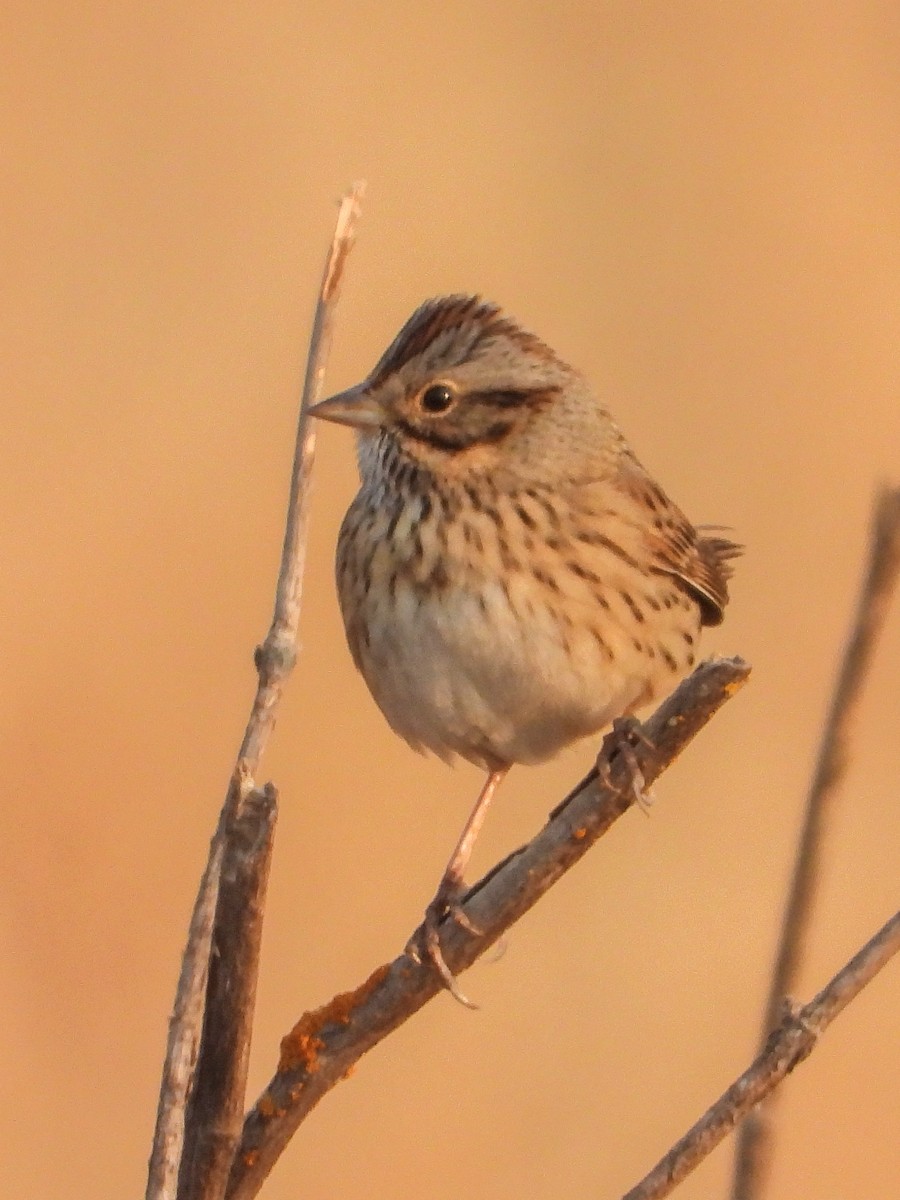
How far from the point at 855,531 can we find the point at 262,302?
1.74m

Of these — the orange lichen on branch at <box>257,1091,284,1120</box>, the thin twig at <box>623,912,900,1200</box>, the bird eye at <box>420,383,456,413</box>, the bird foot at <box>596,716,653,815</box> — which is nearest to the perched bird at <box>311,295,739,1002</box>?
the bird eye at <box>420,383,456,413</box>

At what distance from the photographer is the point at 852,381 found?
17.4 ft

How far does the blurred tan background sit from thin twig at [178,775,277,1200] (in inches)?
92.1

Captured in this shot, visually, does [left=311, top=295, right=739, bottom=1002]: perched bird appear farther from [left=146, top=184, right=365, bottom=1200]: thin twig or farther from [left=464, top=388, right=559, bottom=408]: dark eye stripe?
[left=146, top=184, right=365, bottom=1200]: thin twig

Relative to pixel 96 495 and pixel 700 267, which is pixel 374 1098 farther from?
pixel 700 267

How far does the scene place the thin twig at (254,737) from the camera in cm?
171

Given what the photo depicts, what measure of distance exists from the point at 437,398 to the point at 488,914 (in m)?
1.18

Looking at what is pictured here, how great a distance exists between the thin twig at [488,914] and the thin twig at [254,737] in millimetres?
288

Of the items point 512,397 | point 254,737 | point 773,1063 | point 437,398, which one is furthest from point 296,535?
point 512,397

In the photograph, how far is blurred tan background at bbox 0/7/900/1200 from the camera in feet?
14.4

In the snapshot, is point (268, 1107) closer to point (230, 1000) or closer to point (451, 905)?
point (230, 1000)

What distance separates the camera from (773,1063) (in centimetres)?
175

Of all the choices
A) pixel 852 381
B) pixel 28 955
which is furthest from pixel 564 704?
pixel 852 381

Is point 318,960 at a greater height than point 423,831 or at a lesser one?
lesser
